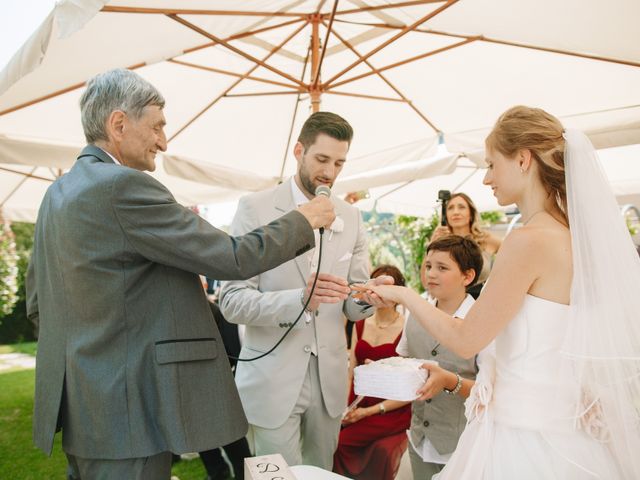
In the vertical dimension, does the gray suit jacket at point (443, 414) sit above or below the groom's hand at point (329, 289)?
below

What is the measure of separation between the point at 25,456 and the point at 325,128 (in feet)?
15.0

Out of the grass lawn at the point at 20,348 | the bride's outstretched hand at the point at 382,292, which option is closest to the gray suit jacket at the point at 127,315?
the bride's outstretched hand at the point at 382,292

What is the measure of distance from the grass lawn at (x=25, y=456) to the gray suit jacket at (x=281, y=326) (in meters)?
2.55

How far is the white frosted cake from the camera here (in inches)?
86.5

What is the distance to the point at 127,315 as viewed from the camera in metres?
1.74

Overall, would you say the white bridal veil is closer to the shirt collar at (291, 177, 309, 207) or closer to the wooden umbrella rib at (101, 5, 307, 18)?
the shirt collar at (291, 177, 309, 207)

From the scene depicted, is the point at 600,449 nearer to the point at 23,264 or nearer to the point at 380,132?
the point at 380,132

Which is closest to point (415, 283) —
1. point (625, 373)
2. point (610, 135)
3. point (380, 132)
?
point (380, 132)

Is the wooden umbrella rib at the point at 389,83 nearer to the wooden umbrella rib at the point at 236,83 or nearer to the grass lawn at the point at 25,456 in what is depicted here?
the wooden umbrella rib at the point at 236,83

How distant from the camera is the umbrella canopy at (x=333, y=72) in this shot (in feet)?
10.6

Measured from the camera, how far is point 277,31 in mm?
4402

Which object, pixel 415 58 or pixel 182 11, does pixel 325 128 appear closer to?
pixel 182 11

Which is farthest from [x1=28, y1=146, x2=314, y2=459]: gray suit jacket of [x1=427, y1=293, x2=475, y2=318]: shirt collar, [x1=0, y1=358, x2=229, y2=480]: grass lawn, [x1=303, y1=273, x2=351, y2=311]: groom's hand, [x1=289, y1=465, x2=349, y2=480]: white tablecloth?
[x1=0, y1=358, x2=229, y2=480]: grass lawn

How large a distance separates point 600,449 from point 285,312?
1.32m
